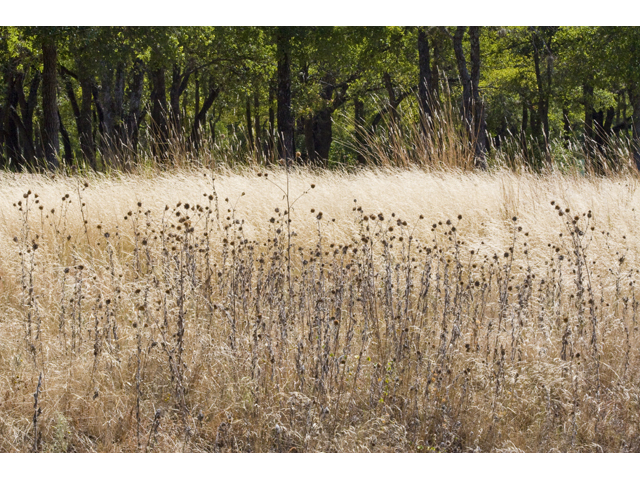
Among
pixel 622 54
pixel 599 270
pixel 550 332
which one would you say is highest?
pixel 622 54

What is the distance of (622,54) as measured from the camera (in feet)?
42.8

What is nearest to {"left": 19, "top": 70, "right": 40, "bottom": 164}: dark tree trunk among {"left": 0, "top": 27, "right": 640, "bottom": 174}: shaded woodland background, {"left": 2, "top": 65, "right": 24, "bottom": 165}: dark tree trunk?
{"left": 0, "top": 27, "right": 640, "bottom": 174}: shaded woodland background

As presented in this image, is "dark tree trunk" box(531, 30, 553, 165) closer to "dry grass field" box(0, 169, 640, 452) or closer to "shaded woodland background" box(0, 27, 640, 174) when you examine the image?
"shaded woodland background" box(0, 27, 640, 174)

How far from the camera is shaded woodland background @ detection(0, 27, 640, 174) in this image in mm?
8352

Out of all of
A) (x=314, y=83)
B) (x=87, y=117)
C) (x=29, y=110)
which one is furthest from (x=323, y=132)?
(x=29, y=110)

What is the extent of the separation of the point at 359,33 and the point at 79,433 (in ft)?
40.3

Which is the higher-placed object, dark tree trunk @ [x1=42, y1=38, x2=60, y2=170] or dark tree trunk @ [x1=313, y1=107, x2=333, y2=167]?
dark tree trunk @ [x1=313, y1=107, x2=333, y2=167]

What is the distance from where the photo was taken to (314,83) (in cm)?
1742

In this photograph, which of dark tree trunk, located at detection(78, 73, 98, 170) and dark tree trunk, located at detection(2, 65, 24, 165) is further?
dark tree trunk, located at detection(2, 65, 24, 165)

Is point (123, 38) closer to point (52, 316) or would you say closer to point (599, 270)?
point (52, 316)

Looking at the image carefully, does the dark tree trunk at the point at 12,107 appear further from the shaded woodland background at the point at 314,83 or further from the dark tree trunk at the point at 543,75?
the dark tree trunk at the point at 543,75

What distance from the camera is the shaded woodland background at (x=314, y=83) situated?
329 inches

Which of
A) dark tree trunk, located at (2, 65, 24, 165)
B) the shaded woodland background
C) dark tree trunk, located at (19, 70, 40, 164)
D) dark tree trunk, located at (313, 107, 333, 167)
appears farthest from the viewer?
dark tree trunk, located at (313, 107, 333, 167)

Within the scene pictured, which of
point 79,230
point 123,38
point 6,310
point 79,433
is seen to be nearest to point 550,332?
point 79,433
